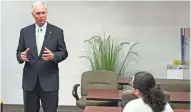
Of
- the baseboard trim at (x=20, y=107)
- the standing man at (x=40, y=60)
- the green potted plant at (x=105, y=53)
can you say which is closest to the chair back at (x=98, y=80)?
the green potted plant at (x=105, y=53)

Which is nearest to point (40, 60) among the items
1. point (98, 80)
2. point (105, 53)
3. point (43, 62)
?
point (43, 62)

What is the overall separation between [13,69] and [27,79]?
290cm

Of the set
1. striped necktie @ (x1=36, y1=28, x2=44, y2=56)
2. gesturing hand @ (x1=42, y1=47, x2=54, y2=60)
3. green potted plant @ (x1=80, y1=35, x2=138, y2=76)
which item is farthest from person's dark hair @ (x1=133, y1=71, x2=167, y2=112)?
green potted plant @ (x1=80, y1=35, x2=138, y2=76)

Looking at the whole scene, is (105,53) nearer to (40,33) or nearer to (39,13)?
(40,33)

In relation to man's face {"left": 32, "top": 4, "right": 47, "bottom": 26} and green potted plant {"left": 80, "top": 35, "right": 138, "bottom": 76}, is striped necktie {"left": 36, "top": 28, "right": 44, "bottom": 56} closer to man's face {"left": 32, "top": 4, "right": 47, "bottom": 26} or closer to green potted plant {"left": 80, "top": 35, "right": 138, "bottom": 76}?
man's face {"left": 32, "top": 4, "right": 47, "bottom": 26}

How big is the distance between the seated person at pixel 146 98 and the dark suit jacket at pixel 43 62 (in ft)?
3.64

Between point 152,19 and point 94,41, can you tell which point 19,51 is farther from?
point 152,19

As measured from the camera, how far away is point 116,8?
233 inches

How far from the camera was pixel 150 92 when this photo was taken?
7.86 ft

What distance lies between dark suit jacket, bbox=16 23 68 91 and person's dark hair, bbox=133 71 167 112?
111 centimetres

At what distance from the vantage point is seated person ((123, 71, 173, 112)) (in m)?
2.32

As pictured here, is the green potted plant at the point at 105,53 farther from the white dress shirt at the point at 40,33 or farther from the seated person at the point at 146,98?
the seated person at the point at 146,98

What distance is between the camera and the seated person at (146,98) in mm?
2318

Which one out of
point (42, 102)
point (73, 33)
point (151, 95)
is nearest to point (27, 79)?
point (42, 102)
